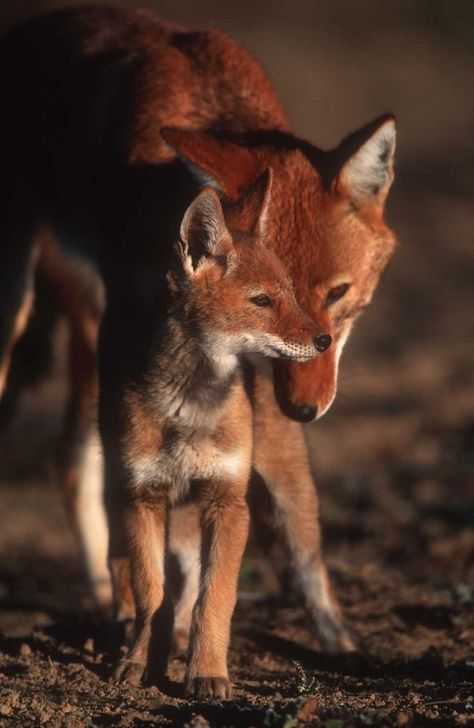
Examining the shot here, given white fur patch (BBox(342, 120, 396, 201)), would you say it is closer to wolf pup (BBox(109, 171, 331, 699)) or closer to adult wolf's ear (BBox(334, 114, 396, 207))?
adult wolf's ear (BBox(334, 114, 396, 207))

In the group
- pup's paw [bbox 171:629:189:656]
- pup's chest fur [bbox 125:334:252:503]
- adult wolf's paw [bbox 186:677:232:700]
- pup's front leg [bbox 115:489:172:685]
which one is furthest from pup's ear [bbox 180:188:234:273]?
pup's paw [bbox 171:629:189:656]

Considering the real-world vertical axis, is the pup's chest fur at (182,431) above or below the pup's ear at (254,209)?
below

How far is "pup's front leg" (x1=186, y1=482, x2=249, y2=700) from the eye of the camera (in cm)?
513

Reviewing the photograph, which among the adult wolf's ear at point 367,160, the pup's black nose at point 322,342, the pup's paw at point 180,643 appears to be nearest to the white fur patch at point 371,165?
the adult wolf's ear at point 367,160

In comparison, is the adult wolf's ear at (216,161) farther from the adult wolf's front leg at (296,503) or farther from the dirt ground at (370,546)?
the dirt ground at (370,546)

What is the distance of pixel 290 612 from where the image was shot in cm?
693

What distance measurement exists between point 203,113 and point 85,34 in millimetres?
1040

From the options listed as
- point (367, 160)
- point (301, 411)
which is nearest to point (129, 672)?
point (301, 411)

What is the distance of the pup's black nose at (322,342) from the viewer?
5.18 metres

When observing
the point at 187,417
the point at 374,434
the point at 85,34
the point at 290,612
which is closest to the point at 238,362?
the point at 187,417

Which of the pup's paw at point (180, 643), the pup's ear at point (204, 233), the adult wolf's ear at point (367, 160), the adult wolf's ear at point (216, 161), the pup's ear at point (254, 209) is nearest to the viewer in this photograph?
the pup's ear at point (204, 233)

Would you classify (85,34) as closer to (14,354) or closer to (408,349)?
(14,354)

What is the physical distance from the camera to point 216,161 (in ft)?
19.3

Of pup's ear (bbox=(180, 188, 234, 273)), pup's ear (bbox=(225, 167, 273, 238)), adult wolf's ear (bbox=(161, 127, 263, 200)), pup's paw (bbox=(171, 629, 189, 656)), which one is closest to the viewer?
pup's ear (bbox=(180, 188, 234, 273))
